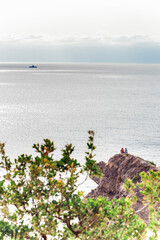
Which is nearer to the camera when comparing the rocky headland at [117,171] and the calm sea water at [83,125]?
the rocky headland at [117,171]

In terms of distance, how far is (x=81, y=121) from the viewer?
87875mm

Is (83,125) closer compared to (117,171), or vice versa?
(117,171)

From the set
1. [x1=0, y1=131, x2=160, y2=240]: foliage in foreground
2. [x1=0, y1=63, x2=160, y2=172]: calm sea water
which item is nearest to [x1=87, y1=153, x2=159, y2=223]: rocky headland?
[x1=0, y1=131, x2=160, y2=240]: foliage in foreground

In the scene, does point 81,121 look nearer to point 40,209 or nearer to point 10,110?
point 10,110

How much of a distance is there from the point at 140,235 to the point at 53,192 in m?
3.39

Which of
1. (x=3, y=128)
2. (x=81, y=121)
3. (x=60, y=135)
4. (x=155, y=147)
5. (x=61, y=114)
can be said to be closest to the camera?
(x=155, y=147)

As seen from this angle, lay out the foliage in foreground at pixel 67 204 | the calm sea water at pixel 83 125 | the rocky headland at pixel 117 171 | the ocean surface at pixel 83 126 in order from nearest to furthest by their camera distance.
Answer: the foliage in foreground at pixel 67 204, the rocky headland at pixel 117 171, the ocean surface at pixel 83 126, the calm sea water at pixel 83 125

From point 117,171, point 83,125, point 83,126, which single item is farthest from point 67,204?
point 83,125

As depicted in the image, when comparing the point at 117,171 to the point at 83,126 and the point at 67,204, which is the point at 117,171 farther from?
the point at 83,126

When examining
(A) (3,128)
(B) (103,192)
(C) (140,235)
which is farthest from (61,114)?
(C) (140,235)

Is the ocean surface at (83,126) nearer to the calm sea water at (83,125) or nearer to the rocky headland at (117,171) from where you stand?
the calm sea water at (83,125)

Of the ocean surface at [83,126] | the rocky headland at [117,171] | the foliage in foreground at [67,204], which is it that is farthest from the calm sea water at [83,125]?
the foliage in foreground at [67,204]

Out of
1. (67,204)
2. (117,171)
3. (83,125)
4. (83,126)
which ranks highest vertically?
(83,125)

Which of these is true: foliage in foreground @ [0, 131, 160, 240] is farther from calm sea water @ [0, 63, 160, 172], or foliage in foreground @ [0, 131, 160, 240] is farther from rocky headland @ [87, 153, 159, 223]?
calm sea water @ [0, 63, 160, 172]
